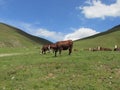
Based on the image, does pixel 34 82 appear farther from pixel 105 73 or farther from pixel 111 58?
pixel 111 58

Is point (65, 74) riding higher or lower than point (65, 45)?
lower

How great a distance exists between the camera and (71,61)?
3275 cm

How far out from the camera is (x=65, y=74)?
93.8 ft

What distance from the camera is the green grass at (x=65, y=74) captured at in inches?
1029

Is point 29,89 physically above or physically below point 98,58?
below

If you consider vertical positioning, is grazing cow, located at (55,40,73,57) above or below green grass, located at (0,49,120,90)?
above

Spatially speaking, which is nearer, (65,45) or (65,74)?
(65,74)

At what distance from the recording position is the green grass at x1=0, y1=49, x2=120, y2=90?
26.1m

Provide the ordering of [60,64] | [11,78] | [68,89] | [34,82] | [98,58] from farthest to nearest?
1. [98,58]
2. [60,64]
3. [11,78]
4. [34,82]
5. [68,89]

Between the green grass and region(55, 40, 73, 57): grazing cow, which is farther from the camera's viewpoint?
region(55, 40, 73, 57): grazing cow

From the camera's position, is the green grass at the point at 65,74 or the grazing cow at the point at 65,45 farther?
the grazing cow at the point at 65,45

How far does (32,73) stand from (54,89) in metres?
4.55

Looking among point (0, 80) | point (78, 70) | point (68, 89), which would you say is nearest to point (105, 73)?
point (78, 70)

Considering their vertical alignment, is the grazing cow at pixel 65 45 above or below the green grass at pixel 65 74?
above
